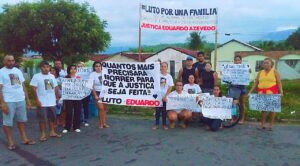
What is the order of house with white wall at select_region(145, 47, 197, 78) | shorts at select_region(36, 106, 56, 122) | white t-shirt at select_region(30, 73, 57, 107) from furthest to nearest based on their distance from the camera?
house with white wall at select_region(145, 47, 197, 78), shorts at select_region(36, 106, 56, 122), white t-shirt at select_region(30, 73, 57, 107)

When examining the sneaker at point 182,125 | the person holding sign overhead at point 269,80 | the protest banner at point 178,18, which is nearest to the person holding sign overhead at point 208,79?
the sneaker at point 182,125

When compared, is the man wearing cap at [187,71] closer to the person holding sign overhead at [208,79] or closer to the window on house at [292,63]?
the person holding sign overhead at [208,79]

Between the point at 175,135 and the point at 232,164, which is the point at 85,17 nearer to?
the point at 175,135

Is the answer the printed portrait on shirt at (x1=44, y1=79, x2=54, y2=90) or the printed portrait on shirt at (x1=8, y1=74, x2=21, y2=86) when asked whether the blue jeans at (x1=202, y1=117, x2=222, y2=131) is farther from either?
the printed portrait on shirt at (x1=8, y1=74, x2=21, y2=86)

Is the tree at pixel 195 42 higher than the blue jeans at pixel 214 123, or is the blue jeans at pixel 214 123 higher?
the tree at pixel 195 42

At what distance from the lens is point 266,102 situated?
31.9 ft

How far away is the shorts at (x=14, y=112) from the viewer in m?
8.04

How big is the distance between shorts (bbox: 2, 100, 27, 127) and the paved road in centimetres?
61

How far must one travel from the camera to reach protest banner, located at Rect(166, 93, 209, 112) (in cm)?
990

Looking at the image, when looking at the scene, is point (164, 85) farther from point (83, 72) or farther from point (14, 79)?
point (14, 79)

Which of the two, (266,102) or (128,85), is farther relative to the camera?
(128,85)

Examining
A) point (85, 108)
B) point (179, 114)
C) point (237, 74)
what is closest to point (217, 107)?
point (179, 114)

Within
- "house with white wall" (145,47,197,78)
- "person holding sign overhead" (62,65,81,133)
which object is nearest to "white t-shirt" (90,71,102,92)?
"person holding sign overhead" (62,65,81,133)

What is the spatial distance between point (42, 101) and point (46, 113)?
1.11 ft
